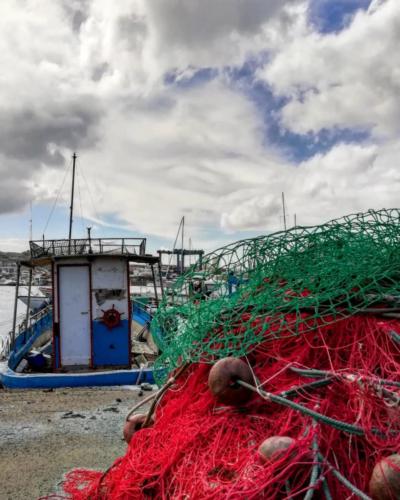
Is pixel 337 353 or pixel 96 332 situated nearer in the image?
pixel 337 353

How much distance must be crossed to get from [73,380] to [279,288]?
6.74 metres

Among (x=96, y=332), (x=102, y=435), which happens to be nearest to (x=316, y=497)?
(x=102, y=435)

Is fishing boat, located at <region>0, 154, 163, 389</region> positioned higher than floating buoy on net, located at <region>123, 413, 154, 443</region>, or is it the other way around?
fishing boat, located at <region>0, 154, 163, 389</region>

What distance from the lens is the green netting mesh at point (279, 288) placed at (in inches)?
134

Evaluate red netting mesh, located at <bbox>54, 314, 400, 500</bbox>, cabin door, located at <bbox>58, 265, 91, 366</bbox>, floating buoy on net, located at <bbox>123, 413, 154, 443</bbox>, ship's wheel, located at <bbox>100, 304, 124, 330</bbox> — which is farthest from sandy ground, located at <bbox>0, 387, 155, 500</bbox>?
ship's wheel, located at <bbox>100, 304, 124, 330</bbox>

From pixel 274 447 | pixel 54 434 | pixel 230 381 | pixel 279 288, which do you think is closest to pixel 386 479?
pixel 274 447

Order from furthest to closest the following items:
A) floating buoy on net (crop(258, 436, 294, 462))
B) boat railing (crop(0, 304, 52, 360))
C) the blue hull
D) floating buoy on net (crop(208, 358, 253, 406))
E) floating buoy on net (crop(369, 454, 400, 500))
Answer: boat railing (crop(0, 304, 52, 360)) < the blue hull < floating buoy on net (crop(208, 358, 253, 406)) < floating buoy on net (crop(258, 436, 294, 462)) < floating buoy on net (crop(369, 454, 400, 500))

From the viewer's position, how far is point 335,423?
104 inches

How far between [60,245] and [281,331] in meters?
8.95

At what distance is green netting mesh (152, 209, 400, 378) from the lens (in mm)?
3406

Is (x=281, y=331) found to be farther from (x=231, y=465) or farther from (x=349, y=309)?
(x=231, y=465)

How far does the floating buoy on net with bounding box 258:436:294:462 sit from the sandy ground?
2.83 metres

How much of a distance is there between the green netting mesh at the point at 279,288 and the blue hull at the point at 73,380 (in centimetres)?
493

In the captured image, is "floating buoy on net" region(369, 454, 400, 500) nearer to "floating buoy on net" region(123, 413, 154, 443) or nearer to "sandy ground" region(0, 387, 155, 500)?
"floating buoy on net" region(123, 413, 154, 443)
